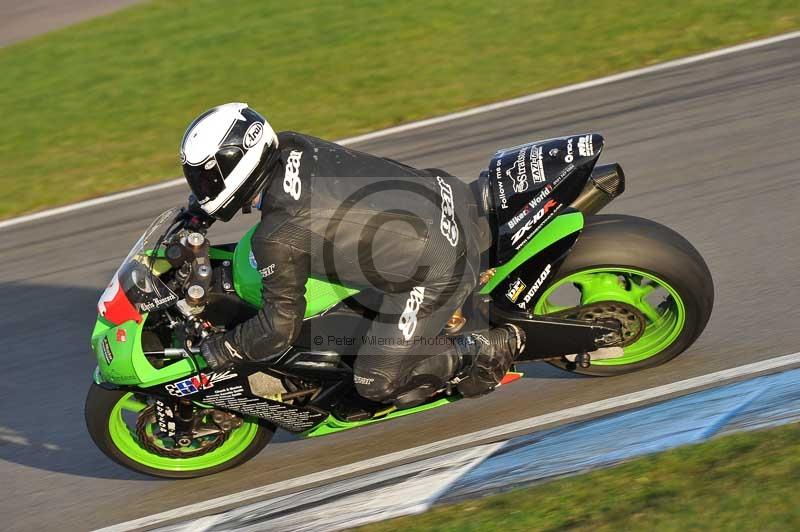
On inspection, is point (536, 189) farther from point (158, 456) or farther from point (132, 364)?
point (158, 456)

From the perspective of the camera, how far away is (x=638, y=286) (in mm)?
5660

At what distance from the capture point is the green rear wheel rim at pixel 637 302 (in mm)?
5544

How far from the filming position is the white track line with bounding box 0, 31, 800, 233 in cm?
926

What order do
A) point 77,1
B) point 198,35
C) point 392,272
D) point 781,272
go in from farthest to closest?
point 77,1
point 198,35
point 781,272
point 392,272

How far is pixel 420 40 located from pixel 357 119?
2250mm

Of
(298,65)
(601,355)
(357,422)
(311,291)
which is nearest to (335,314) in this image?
(311,291)

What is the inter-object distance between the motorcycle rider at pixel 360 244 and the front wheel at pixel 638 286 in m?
0.52

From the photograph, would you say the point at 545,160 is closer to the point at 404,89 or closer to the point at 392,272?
the point at 392,272

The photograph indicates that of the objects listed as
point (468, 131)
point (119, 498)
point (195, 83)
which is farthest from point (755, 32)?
point (119, 498)

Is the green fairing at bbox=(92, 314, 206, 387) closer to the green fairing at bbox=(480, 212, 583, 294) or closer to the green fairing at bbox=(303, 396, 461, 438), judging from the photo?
the green fairing at bbox=(303, 396, 461, 438)

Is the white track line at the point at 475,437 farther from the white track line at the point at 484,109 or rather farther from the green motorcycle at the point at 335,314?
the white track line at the point at 484,109

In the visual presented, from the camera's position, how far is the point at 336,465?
556 centimetres

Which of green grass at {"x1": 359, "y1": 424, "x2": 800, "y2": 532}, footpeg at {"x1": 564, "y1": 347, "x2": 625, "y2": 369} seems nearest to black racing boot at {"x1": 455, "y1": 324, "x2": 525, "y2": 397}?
footpeg at {"x1": 564, "y1": 347, "x2": 625, "y2": 369}

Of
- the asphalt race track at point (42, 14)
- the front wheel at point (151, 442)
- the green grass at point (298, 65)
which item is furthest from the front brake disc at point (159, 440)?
the asphalt race track at point (42, 14)
